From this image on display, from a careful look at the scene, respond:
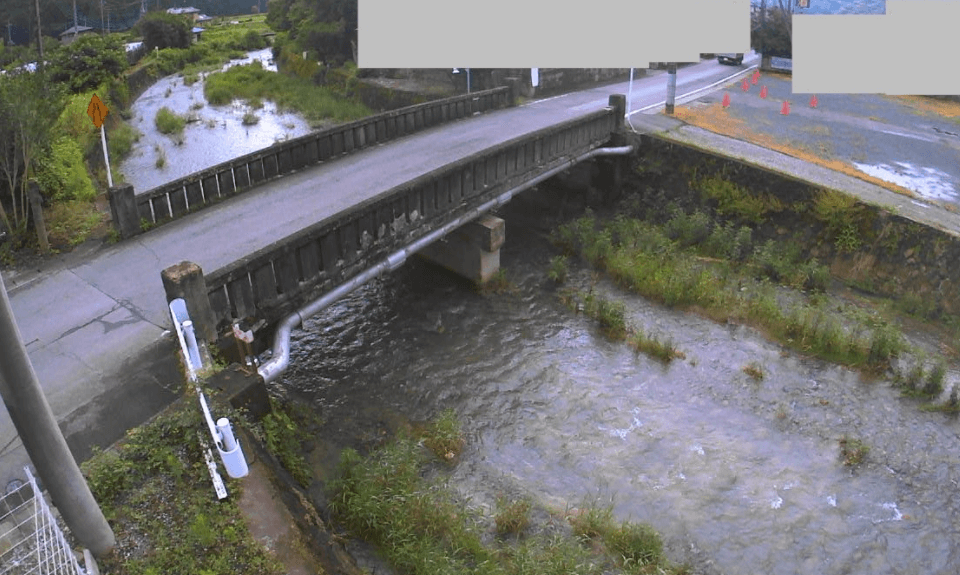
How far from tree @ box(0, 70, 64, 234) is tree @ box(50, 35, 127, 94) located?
52.0 feet

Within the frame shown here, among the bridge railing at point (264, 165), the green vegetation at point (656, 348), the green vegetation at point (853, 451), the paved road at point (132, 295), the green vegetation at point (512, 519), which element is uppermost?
the bridge railing at point (264, 165)

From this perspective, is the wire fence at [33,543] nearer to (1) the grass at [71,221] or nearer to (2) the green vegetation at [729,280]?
(1) the grass at [71,221]

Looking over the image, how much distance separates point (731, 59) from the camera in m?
33.2

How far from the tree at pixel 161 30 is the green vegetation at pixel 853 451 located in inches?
1988

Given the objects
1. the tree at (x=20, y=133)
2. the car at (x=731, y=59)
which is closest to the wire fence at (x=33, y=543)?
the tree at (x=20, y=133)

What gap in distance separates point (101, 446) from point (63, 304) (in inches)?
139

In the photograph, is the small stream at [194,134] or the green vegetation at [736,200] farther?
the small stream at [194,134]

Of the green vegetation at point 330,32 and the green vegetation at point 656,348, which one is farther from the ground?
the green vegetation at point 330,32

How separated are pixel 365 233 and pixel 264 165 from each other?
3.83 meters

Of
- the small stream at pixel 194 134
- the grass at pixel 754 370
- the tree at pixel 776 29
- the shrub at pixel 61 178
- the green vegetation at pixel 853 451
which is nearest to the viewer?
the green vegetation at pixel 853 451

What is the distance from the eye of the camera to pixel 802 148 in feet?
60.3

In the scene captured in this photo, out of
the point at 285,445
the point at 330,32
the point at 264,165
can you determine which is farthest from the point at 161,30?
the point at 285,445

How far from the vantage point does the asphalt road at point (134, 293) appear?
6.93 meters

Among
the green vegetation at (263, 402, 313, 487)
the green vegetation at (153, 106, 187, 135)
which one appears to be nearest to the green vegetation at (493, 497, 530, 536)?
the green vegetation at (263, 402, 313, 487)
